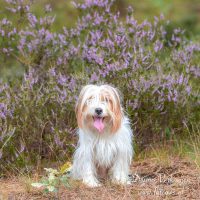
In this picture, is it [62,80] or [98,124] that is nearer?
[98,124]

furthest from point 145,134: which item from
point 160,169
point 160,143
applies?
point 160,169

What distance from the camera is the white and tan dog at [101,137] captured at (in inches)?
262

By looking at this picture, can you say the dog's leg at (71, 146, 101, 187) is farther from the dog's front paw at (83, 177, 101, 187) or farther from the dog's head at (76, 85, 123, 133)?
the dog's head at (76, 85, 123, 133)

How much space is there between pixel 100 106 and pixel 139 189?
916mm

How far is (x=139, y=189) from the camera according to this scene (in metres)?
6.68

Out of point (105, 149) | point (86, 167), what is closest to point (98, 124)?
point (105, 149)

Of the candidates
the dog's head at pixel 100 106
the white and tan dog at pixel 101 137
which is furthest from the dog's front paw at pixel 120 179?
the dog's head at pixel 100 106

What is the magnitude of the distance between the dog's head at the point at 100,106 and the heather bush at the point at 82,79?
105cm

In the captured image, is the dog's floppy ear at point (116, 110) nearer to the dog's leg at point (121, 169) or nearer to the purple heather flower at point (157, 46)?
the dog's leg at point (121, 169)

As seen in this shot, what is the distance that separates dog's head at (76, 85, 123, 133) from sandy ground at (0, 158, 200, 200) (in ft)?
2.02

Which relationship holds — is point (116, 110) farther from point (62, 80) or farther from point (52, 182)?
point (62, 80)

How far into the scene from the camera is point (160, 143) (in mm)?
8406

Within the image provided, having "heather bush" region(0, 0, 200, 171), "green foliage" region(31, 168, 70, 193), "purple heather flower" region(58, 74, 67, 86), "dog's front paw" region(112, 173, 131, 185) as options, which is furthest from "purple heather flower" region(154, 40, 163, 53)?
"green foliage" region(31, 168, 70, 193)

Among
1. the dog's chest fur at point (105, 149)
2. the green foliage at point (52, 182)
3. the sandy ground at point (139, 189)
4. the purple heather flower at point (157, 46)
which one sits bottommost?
the sandy ground at point (139, 189)
